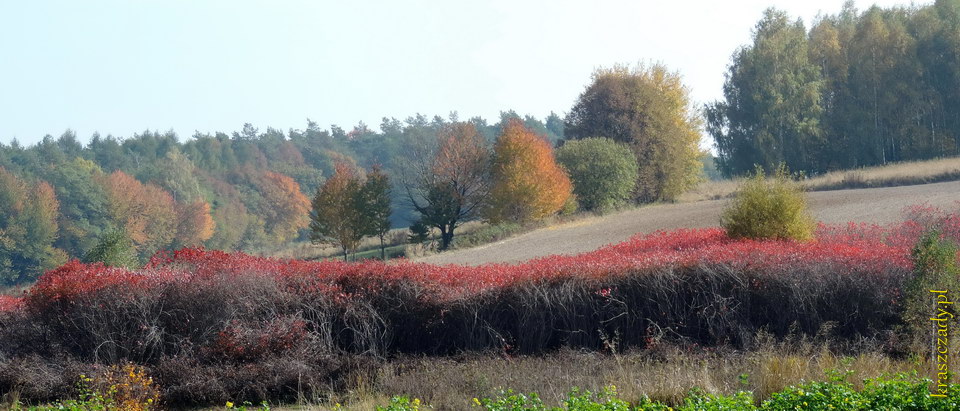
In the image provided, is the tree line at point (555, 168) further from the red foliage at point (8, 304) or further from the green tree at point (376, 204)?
the red foliage at point (8, 304)

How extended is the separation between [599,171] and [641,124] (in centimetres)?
654

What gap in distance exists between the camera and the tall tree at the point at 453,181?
50688 millimetres

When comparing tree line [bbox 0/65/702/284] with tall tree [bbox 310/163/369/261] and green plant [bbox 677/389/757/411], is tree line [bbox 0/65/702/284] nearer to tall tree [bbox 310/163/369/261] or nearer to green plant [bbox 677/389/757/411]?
tall tree [bbox 310/163/369/261]

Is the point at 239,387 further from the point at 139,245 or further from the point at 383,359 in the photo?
the point at 139,245

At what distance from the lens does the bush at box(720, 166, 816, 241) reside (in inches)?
739

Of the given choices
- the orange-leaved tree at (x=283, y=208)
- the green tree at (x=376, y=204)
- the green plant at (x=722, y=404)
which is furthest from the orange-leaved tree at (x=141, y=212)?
the green plant at (x=722, y=404)

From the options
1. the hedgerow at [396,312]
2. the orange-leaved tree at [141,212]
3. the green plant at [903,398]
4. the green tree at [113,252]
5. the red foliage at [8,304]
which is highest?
the orange-leaved tree at [141,212]

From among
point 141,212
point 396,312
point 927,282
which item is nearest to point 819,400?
point 927,282

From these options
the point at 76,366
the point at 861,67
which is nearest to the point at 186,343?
the point at 76,366

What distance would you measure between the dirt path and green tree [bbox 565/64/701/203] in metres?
10.7

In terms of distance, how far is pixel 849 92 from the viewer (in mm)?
56469

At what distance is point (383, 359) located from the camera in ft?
43.8

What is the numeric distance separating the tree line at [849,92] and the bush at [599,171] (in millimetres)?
7618

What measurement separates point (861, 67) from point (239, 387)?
174 ft
